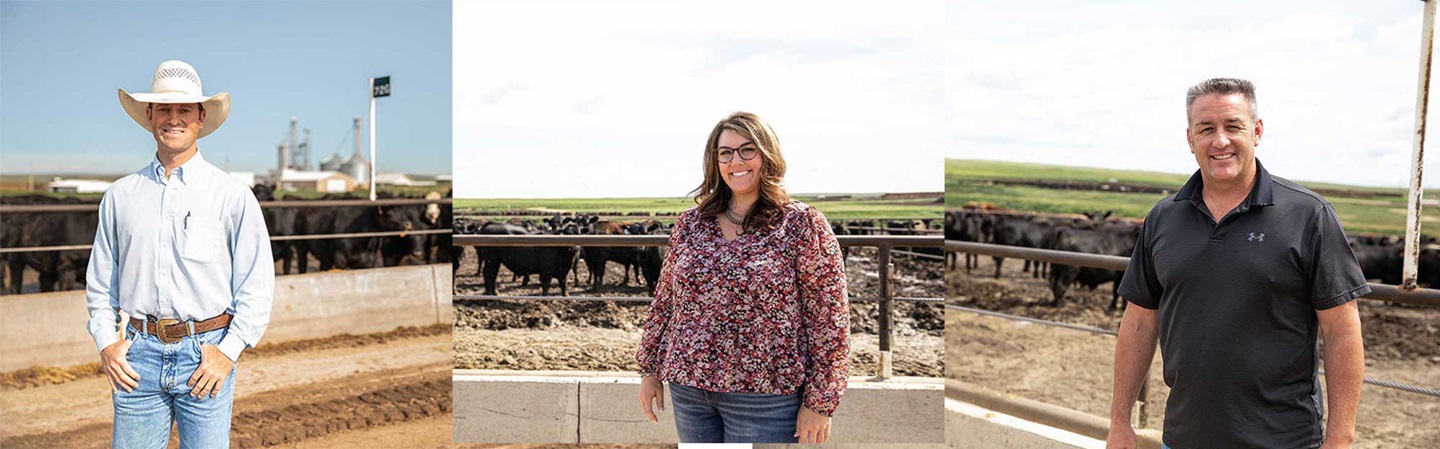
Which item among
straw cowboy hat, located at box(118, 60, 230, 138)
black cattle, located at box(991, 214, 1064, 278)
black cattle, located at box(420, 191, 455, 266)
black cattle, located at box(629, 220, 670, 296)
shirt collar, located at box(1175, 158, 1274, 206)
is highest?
straw cowboy hat, located at box(118, 60, 230, 138)

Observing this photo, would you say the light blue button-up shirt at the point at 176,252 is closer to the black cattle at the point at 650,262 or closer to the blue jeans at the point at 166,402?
the blue jeans at the point at 166,402

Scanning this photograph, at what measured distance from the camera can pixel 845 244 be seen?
3.59 meters

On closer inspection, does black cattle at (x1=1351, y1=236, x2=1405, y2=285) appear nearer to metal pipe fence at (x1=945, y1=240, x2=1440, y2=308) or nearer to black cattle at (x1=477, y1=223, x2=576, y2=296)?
metal pipe fence at (x1=945, y1=240, x2=1440, y2=308)

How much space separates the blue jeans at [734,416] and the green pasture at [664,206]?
1245 mm

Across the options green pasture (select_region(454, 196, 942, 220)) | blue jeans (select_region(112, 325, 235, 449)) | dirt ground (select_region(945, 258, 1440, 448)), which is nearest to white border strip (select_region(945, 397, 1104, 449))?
green pasture (select_region(454, 196, 942, 220))

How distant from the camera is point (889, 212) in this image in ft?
11.1

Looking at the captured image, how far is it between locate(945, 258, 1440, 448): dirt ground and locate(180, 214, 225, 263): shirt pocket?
12.0 feet

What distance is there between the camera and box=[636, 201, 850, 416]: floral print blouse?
2041mm

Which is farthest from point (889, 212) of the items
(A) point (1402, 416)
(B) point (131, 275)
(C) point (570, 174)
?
(A) point (1402, 416)

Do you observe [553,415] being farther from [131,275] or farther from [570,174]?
[131,275]

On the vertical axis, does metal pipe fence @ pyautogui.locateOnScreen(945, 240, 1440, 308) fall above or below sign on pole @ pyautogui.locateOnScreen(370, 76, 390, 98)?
below

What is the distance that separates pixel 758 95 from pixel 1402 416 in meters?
4.14

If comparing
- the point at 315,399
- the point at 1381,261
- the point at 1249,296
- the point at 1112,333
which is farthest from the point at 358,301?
the point at 1381,261

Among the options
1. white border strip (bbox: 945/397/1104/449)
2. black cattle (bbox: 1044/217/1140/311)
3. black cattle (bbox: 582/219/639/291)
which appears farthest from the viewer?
black cattle (bbox: 1044/217/1140/311)
